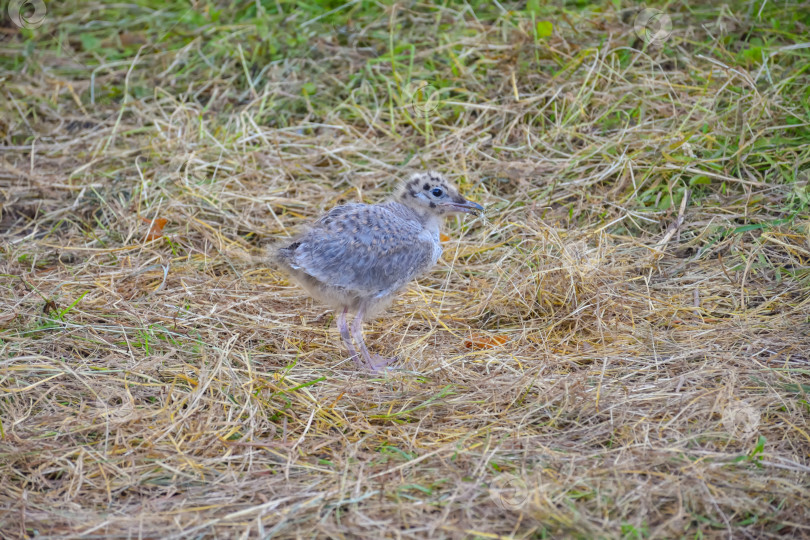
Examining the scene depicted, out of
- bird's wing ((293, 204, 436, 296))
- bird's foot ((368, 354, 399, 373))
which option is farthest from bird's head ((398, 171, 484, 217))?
bird's foot ((368, 354, 399, 373))

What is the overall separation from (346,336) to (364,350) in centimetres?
16

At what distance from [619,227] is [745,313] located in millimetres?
1120

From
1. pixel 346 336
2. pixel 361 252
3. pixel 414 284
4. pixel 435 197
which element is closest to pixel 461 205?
pixel 435 197

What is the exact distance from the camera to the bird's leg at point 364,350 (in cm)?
401

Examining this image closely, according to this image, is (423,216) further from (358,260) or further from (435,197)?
(358,260)

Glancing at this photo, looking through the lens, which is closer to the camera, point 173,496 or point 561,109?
point 173,496

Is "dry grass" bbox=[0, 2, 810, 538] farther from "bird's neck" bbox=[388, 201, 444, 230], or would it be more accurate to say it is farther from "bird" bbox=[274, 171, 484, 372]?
"bird's neck" bbox=[388, 201, 444, 230]

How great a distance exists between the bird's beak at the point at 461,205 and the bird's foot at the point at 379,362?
101cm

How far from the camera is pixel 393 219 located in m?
4.28

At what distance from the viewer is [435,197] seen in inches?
181

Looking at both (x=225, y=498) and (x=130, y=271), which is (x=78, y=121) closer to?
(x=130, y=271)

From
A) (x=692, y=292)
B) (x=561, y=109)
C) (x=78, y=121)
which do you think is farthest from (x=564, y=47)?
(x=78, y=121)

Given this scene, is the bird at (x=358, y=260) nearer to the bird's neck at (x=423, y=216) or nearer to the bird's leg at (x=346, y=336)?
the bird's leg at (x=346, y=336)

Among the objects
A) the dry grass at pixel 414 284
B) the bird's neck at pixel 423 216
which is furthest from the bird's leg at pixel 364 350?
the bird's neck at pixel 423 216
